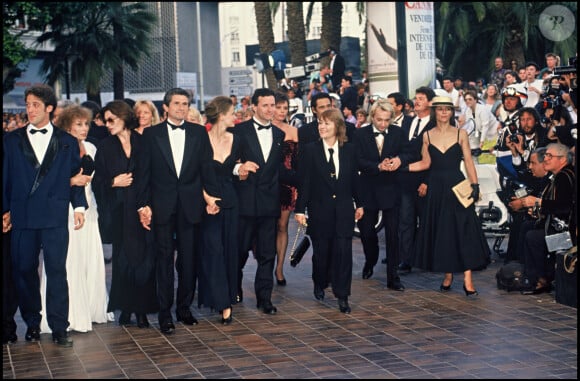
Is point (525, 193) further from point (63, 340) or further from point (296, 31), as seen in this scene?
point (296, 31)

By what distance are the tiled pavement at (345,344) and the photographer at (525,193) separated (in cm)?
106

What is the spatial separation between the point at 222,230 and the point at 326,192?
102 centimetres

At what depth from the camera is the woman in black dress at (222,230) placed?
31.0 feet

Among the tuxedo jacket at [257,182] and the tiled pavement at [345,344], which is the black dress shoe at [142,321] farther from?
the tuxedo jacket at [257,182]

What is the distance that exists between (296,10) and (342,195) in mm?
23606

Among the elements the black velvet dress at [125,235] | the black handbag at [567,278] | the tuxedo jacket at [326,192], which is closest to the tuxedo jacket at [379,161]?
the tuxedo jacket at [326,192]

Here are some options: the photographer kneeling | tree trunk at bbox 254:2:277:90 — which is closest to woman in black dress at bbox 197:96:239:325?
the photographer kneeling

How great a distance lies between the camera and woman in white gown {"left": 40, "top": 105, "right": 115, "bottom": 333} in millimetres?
9164

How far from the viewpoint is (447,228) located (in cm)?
1084

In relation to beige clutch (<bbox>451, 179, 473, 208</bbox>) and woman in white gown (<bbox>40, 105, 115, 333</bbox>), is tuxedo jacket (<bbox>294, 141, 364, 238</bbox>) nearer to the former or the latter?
beige clutch (<bbox>451, 179, 473, 208</bbox>)

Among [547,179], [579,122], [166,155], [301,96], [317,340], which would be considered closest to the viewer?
[317,340]

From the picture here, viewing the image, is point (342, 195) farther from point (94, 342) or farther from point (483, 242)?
point (94, 342)

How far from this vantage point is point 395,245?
11.2 m

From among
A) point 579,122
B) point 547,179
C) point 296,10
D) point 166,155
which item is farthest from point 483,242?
point 296,10
